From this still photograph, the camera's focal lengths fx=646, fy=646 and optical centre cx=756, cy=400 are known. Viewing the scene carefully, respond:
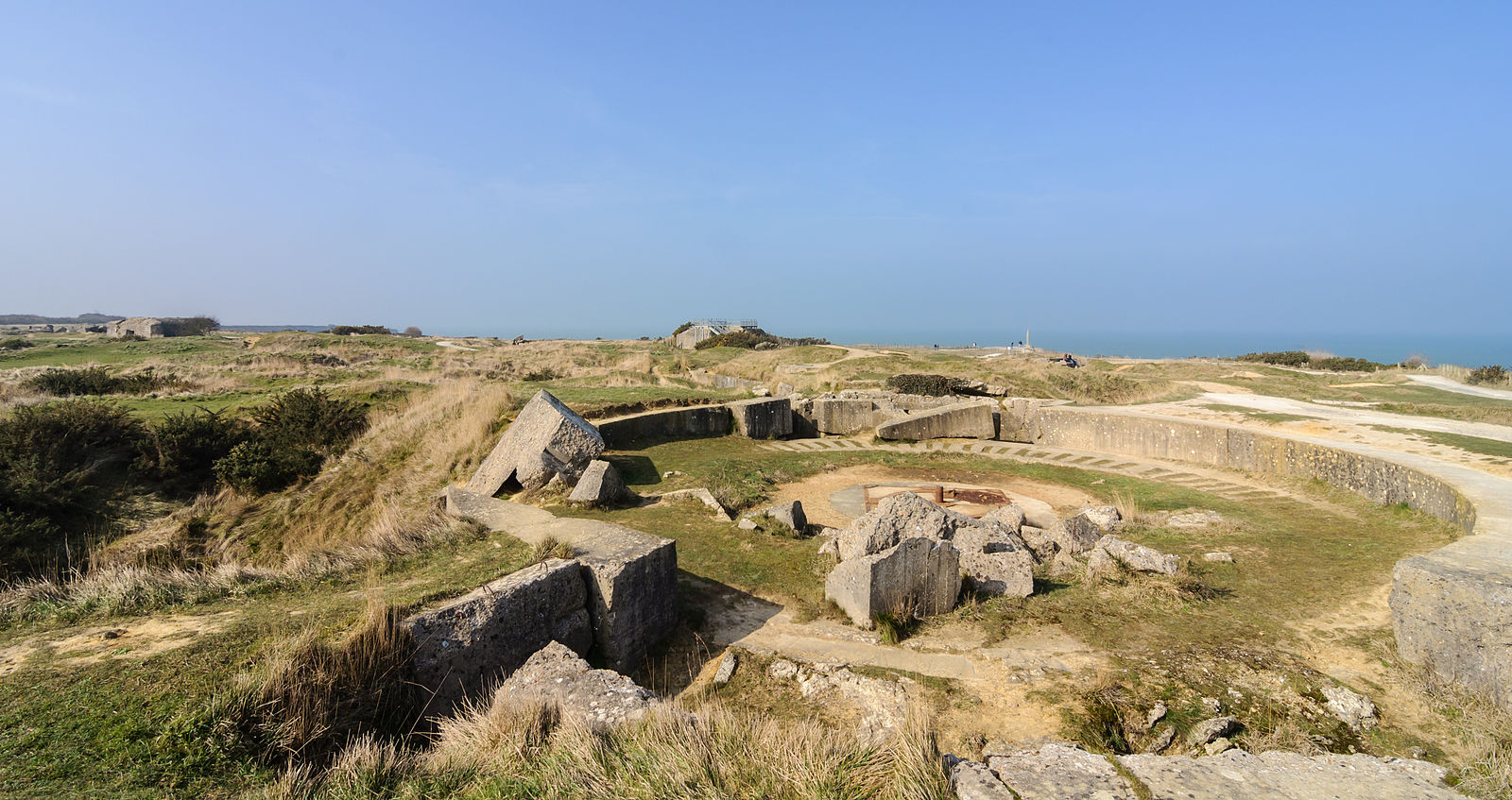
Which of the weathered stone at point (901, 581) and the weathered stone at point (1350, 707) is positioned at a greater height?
the weathered stone at point (901, 581)

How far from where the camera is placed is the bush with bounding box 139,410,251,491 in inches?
466

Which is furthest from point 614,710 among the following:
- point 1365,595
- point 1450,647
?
point 1365,595

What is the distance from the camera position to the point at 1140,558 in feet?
23.7

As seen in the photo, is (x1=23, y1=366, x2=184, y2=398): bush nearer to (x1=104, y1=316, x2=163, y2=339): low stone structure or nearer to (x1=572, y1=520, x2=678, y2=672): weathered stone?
(x1=572, y1=520, x2=678, y2=672): weathered stone

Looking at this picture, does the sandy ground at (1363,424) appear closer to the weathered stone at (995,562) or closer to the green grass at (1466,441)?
the green grass at (1466,441)

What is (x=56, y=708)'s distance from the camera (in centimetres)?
347

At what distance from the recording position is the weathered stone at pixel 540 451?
408 inches

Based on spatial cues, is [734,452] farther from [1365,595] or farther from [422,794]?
[422,794]

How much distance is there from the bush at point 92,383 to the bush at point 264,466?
8229 mm

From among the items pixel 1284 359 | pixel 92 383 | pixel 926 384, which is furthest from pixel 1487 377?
pixel 92 383

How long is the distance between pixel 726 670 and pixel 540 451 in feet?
19.7

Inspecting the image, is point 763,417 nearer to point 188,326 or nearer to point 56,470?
point 56,470

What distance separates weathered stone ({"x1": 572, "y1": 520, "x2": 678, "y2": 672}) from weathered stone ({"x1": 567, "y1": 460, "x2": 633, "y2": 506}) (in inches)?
134

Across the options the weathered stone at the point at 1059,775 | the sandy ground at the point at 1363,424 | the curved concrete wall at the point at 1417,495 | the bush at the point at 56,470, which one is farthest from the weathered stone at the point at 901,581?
the bush at the point at 56,470
